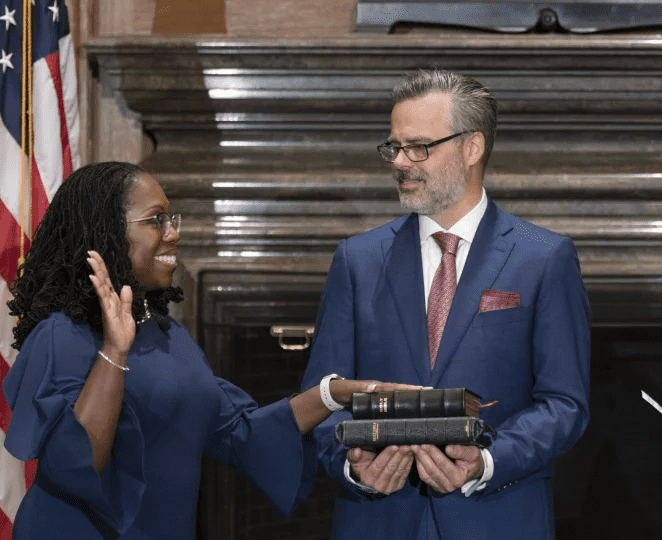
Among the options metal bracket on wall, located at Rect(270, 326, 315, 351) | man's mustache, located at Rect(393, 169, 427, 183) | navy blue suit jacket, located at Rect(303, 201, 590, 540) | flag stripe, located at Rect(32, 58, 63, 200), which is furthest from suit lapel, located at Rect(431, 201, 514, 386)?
flag stripe, located at Rect(32, 58, 63, 200)

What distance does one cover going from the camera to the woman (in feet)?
6.85

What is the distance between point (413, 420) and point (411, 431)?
0.02 meters

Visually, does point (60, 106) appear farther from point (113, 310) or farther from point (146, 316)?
point (113, 310)

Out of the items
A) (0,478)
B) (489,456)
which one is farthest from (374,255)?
(0,478)

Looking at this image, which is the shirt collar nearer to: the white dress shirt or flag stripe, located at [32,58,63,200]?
the white dress shirt

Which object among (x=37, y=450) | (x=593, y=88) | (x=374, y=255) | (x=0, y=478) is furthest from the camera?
(x=593, y=88)

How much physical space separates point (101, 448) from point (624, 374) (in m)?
2.32

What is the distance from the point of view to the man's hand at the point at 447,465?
2.04m

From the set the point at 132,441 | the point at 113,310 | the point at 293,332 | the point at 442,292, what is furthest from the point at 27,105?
the point at 442,292

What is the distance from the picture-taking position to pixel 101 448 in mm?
2094

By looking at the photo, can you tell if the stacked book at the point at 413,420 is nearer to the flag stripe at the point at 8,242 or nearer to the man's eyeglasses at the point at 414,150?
the man's eyeglasses at the point at 414,150

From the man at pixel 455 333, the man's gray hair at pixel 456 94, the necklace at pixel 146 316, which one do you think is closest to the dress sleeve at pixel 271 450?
the man at pixel 455 333

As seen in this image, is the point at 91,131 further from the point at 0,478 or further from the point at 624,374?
the point at 624,374

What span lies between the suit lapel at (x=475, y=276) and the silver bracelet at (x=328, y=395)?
0.26 metres
